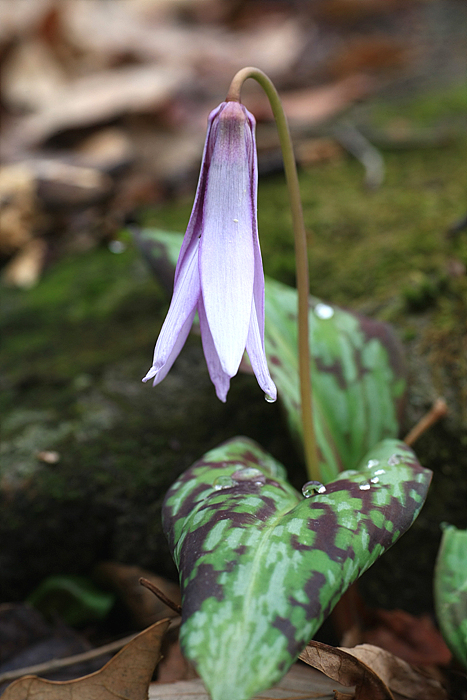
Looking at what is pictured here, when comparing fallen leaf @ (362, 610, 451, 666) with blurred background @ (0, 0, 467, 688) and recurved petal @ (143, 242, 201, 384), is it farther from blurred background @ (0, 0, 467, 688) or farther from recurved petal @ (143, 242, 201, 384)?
recurved petal @ (143, 242, 201, 384)

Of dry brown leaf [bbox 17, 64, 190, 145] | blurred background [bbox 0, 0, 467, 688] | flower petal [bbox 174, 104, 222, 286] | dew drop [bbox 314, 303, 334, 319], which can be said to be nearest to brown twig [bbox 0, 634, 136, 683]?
blurred background [bbox 0, 0, 467, 688]

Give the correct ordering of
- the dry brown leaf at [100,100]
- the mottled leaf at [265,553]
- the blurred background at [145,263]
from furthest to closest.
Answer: the dry brown leaf at [100,100]
the blurred background at [145,263]
the mottled leaf at [265,553]

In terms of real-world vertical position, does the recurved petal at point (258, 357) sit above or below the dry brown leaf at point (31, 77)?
below

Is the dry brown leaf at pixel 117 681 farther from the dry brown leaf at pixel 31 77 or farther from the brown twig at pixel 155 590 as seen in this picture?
the dry brown leaf at pixel 31 77

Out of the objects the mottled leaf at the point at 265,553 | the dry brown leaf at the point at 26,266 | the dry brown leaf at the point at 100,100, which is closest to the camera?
the mottled leaf at the point at 265,553

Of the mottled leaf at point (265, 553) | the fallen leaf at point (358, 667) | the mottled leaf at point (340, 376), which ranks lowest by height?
the fallen leaf at point (358, 667)

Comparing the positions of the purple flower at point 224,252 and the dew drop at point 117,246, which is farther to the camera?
the dew drop at point 117,246

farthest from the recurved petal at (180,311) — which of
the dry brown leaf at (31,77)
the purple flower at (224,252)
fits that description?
the dry brown leaf at (31,77)
